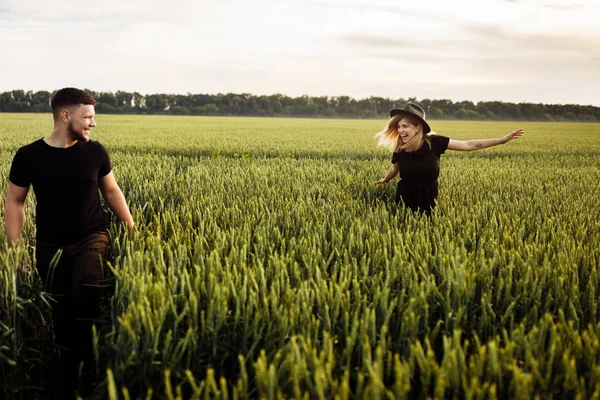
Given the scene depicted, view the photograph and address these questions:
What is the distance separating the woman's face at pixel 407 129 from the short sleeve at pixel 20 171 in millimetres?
2995

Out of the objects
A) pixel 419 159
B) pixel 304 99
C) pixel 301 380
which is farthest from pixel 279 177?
pixel 304 99

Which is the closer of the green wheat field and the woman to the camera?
the green wheat field

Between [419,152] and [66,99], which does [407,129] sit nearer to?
[419,152]

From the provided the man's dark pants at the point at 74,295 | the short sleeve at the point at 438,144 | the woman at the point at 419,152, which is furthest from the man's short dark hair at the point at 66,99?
the short sleeve at the point at 438,144

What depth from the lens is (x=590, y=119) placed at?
8312cm

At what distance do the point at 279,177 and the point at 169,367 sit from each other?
4.61 metres

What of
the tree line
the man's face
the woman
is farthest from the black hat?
the tree line

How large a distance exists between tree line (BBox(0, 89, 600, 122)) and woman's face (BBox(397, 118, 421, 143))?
80499mm

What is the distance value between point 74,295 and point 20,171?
80 centimetres

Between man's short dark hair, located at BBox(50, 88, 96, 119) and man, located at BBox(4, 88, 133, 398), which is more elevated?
man's short dark hair, located at BBox(50, 88, 96, 119)

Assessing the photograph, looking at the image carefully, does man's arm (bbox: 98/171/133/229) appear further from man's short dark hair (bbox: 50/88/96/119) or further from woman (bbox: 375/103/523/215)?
woman (bbox: 375/103/523/215)

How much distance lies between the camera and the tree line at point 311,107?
83.8 m

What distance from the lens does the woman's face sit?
4.33 meters

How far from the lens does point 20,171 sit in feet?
8.84
